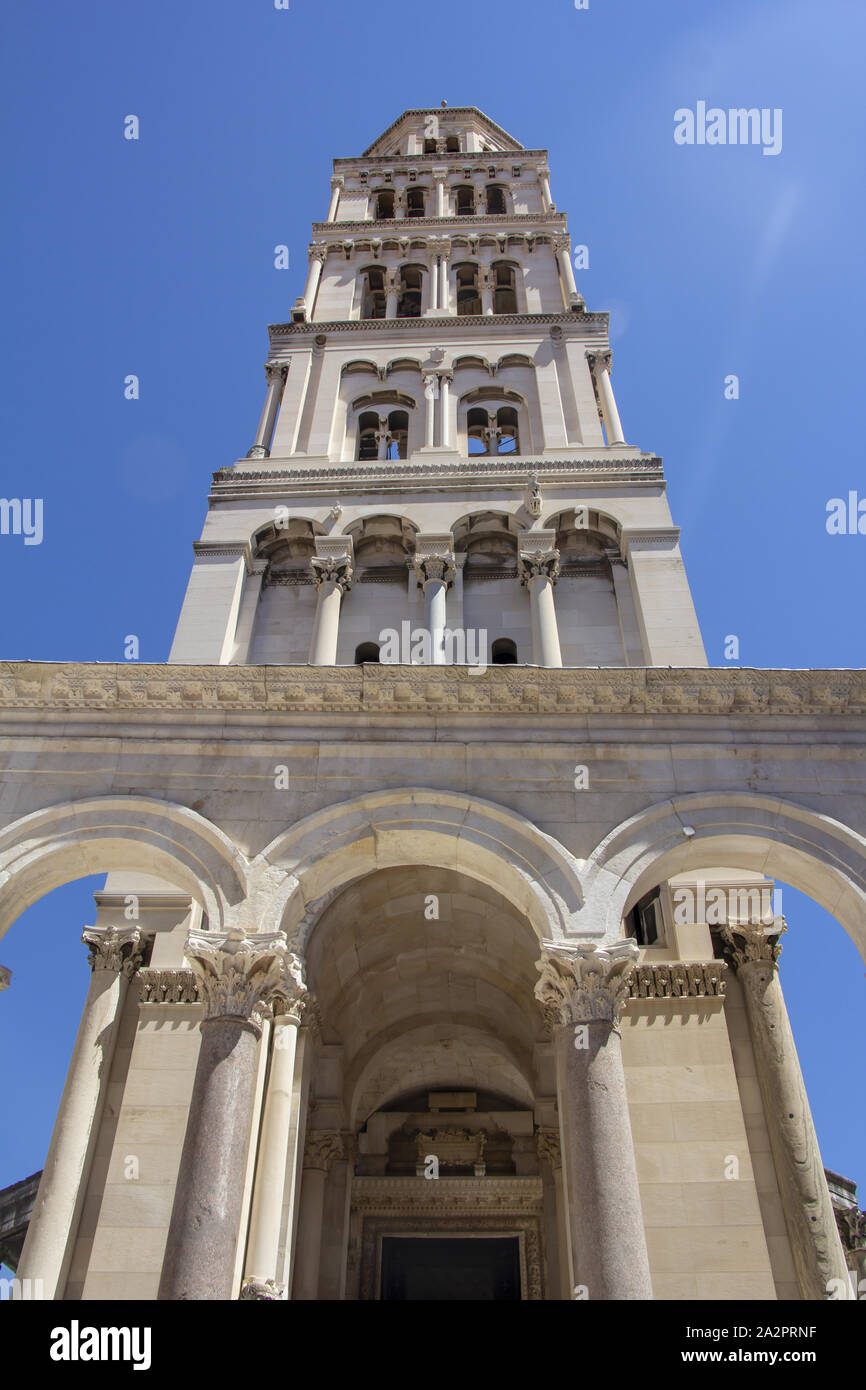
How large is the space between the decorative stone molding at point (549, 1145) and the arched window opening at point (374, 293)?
24.0 m

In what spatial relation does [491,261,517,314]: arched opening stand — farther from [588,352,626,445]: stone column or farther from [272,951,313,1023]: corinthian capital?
[272,951,313,1023]: corinthian capital

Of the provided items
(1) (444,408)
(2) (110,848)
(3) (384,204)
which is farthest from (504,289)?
(2) (110,848)

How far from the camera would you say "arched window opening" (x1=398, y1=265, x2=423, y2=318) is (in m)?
32.4

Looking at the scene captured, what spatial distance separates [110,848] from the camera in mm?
13148

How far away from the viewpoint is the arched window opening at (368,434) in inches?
1072

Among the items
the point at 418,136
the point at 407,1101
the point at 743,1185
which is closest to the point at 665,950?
the point at 743,1185

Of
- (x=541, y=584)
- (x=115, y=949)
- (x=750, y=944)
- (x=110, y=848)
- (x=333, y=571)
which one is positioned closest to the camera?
(x=110, y=848)

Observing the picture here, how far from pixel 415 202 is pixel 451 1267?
110 feet

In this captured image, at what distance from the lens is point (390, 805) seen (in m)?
13.2

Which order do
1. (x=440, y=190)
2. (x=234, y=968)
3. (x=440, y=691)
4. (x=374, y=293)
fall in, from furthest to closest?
(x=440, y=190) < (x=374, y=293) < (x=440, y=691) < (x=234, y=968)

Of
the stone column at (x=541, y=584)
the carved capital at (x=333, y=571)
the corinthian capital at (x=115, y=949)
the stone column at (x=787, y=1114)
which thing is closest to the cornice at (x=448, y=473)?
the stone column at (x=541, y=584)

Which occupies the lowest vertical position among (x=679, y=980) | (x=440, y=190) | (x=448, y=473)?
(x=679, y=980)

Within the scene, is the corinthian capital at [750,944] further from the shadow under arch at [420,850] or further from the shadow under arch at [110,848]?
the shadow under arch at [110,848]

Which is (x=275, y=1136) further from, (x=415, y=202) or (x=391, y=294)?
(x=415, y=202)
